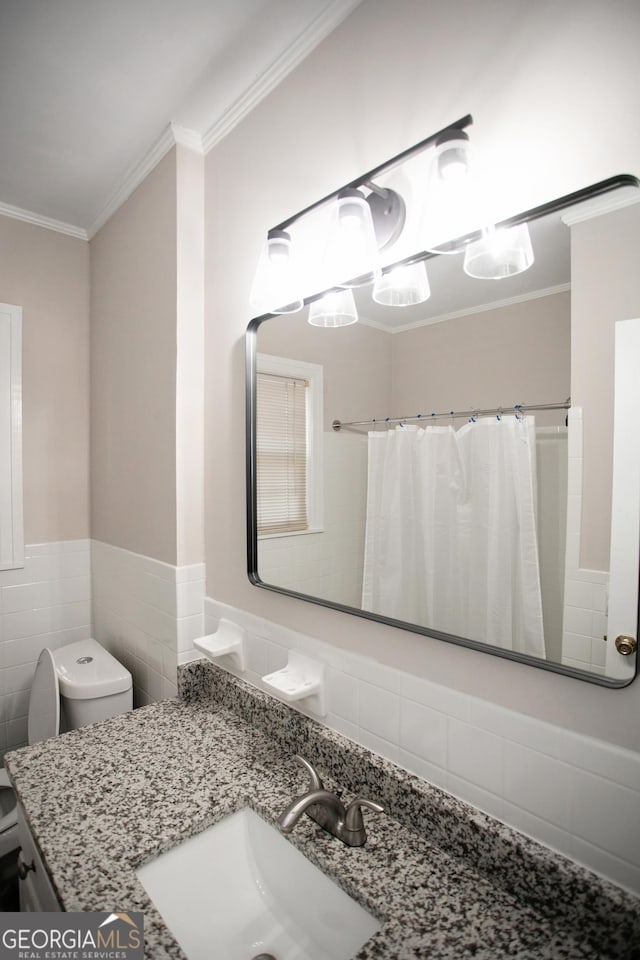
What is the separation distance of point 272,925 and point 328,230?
138cm

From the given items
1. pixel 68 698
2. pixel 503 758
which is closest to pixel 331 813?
pixel 503 758

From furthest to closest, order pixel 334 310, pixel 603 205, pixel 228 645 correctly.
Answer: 1. pixel 228 645
2. pixel 334 310
3. pixel 603 205

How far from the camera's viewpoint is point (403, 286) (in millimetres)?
937

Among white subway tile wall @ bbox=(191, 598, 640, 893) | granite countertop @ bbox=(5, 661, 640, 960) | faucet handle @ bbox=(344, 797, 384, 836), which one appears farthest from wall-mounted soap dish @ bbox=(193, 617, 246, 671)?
Answer: faucet handle @ bbox=(344, 797, 384, 836)

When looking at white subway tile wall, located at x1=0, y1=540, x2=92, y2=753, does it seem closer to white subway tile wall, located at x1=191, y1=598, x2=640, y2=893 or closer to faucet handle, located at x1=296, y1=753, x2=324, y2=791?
white subway tile wall, located at x1=191, y1=598, x2=640, y2=893

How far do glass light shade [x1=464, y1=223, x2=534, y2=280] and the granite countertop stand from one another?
2.97 feet

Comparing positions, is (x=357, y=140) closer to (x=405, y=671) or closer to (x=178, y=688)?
(x=405, y=671)

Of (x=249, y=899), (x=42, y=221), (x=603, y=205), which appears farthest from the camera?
(x=42, y=221)

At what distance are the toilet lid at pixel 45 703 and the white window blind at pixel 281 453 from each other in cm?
97

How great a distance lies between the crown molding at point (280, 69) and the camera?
1067 mm

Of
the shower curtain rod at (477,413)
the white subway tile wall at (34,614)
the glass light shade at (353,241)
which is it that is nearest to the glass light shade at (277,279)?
the glass light shade at (353,241)

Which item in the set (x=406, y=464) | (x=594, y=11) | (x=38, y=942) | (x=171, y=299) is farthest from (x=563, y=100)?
(x=38, y=942)

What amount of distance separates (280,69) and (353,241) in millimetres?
643

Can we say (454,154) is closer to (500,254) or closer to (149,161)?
(500,254)
